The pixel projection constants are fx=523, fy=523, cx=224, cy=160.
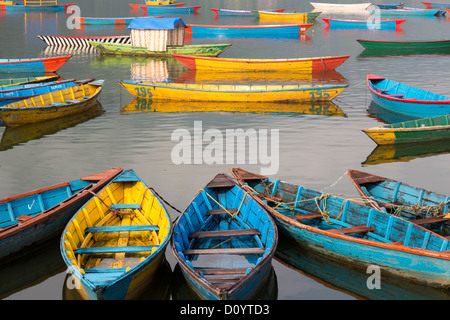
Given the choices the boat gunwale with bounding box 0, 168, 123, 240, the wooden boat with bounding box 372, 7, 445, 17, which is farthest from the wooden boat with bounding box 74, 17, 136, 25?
the boat gunwale with bounding box 0, 168, 123, 240

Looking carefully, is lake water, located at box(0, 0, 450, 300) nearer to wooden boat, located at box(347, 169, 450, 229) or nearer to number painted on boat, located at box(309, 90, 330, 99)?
number painted on boat, located at box(309, 90, 330, 99)

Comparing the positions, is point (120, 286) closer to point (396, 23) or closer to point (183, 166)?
point (183, 166)

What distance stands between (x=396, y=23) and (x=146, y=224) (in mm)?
53800

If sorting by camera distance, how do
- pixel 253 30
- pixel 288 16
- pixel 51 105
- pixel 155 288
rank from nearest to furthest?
1. pixel 155 288
2. pixel 51 105
3. pixel 253 30
4. pixel 288 16

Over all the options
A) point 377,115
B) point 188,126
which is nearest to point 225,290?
point 188,126

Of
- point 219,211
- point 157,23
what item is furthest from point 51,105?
point 157,23

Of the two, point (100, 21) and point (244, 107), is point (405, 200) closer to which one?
point (244, 107)

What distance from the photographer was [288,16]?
6644cm

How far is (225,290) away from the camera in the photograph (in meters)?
8.96

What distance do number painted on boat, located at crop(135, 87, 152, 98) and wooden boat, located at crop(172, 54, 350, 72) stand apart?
813 centimetres

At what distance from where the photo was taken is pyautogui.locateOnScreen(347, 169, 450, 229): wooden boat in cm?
1262

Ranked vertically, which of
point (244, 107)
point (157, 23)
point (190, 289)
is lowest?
point (190, 289)

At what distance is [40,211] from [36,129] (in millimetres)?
9934

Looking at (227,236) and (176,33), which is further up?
(176,33)
